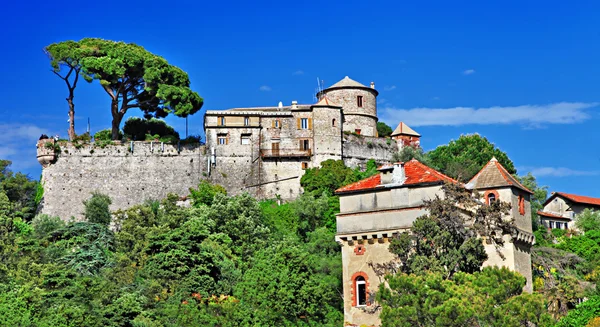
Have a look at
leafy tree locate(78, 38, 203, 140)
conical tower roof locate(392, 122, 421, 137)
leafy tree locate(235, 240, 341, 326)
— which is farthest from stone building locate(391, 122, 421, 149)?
leafy tree locate(235, 240, 341, 326)

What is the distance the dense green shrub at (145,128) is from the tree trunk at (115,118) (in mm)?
1644

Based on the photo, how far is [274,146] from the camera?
7575cm

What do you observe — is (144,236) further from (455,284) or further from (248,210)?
(455,284)

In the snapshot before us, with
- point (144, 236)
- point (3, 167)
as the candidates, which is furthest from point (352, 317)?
point (3, 167)

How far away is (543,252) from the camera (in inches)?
2105

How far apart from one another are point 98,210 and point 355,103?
22.2 metres

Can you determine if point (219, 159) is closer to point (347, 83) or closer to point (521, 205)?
point (347, 83)

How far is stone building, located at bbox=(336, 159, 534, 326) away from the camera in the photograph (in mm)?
42969

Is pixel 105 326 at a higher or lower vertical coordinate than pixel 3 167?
lower

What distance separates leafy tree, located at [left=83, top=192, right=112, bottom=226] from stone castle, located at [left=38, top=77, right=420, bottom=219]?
68.4 inches

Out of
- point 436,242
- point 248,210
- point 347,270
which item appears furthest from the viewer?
point 248,210

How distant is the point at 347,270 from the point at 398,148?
35970 mm

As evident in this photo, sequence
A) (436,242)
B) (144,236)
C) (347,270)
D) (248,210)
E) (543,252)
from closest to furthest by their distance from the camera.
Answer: (436,242) → (347,270) → (543,252) → (144,236) → (248,210)

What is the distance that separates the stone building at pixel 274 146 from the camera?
75.1m
